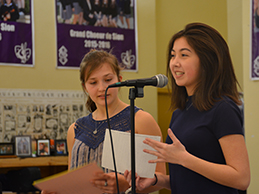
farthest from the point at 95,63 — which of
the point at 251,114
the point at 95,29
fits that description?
the point at 95,29

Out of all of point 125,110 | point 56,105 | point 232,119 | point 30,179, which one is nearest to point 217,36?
point 232,119

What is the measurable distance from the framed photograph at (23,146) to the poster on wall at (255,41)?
10.1 feet

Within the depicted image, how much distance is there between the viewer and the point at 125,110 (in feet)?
6.22

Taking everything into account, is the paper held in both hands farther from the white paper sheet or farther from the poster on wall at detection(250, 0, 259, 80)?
the poster on wall at detection(250, 0, 259, 80)

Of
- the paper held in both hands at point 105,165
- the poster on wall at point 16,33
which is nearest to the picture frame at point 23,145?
the poster on wall at point 16,33

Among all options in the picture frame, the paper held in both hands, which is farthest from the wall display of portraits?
the paper held in both hands

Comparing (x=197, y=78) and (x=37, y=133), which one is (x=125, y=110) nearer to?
(x=197, y=78)

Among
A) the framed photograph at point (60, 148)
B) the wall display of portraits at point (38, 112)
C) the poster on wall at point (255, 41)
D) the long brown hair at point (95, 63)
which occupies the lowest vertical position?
the framed photograph at point (60, 148)

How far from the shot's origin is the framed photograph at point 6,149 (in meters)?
4.52

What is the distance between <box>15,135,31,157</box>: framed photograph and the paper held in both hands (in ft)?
10.7

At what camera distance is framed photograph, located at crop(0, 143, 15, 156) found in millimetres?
4520

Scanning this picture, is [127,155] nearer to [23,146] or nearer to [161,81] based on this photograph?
[161,81]

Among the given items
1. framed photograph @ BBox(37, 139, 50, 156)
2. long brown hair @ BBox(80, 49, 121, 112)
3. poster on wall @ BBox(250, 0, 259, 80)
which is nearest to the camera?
long brown hair @ BBox(80, 49, 121, 112)

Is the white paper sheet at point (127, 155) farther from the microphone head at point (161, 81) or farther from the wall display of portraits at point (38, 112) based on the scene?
the wall display of portraits at point (38, 112)
